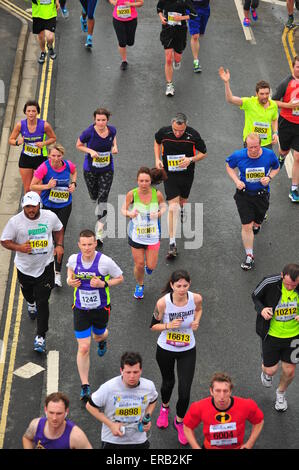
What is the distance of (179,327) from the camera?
10.3m

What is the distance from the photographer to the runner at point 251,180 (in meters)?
13.2

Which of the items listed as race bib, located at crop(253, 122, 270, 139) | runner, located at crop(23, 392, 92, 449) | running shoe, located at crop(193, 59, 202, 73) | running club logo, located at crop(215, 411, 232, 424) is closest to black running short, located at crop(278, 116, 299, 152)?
race bib, located at crop(253, 122, 270, 139)

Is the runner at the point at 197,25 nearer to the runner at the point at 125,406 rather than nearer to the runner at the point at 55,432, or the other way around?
the runner at the point at 125,406

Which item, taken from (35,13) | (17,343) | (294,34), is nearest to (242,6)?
(294,34)

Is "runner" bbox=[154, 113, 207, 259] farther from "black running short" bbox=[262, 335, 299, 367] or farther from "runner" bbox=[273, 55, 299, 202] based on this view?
"black running short" bbox=[262, 335, 299, 367]

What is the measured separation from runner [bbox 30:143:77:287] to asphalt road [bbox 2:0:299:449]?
3.78ft

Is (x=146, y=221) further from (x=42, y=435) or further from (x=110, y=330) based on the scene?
(x=42, y=435)

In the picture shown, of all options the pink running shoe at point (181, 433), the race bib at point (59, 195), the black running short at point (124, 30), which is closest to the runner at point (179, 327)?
the pink running shoe at point (181, 433)

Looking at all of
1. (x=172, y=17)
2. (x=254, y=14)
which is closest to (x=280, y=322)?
(x=172, y=17)

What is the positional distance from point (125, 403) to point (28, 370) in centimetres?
285

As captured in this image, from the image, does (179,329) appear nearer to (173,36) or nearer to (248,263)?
(248,263)

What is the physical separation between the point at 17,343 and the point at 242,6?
12.5 meters

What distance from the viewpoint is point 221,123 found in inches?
696

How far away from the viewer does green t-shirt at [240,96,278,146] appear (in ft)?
47.1
